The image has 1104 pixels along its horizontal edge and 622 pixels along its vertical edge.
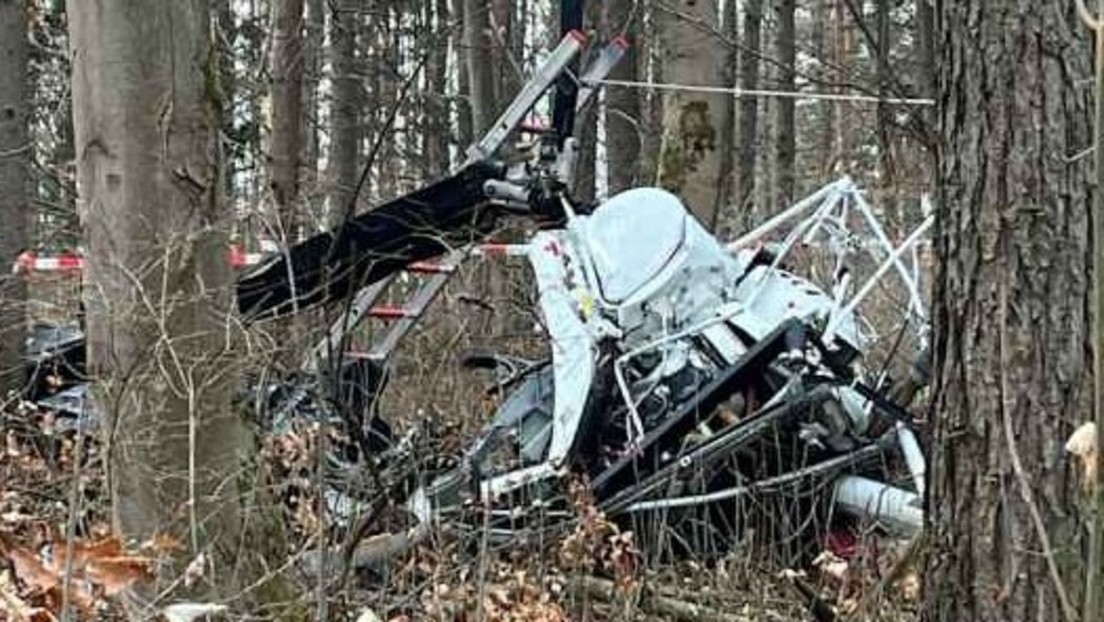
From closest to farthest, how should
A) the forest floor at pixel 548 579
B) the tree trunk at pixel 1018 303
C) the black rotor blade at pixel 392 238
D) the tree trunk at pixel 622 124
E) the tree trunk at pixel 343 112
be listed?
the tree trunk at pixel 1018 303
the forest floor at pixel 548 579
the black rotor blade at pixel 392 238
the tree trunk at pixel 622 124
the tree trunk at pixel 343 112

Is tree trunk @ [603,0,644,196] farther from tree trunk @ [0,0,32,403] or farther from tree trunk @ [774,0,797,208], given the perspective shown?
tree trunk @ [0,0,32,403]

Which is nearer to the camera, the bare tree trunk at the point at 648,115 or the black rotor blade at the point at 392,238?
the black rotor blade at the point at 392,238

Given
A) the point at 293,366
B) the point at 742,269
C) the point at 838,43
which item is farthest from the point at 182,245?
the point at 838,43

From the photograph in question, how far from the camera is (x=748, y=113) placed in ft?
64.0

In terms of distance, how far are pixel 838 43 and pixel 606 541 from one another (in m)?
14.8

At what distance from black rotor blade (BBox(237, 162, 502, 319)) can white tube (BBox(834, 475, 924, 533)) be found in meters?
1.83

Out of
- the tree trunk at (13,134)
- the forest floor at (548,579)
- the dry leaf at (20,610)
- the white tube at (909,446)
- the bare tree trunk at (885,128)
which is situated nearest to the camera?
the dry leaf at (20,610)

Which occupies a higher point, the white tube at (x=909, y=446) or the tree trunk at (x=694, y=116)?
the tree trunk at (x=694, y=116)

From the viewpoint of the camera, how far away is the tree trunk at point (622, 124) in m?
14.0

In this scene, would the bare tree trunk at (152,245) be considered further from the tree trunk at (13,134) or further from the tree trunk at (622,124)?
the tree trunk at (622,124)

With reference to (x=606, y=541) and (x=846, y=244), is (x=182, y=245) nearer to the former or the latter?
(x=606, y=541)

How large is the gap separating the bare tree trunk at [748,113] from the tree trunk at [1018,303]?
10026mm

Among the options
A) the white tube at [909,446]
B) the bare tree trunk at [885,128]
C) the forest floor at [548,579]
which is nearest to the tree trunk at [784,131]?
the bare tree trunk at [885,128]

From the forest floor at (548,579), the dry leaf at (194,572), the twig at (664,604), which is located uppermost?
the dry leaf at (194,572)
